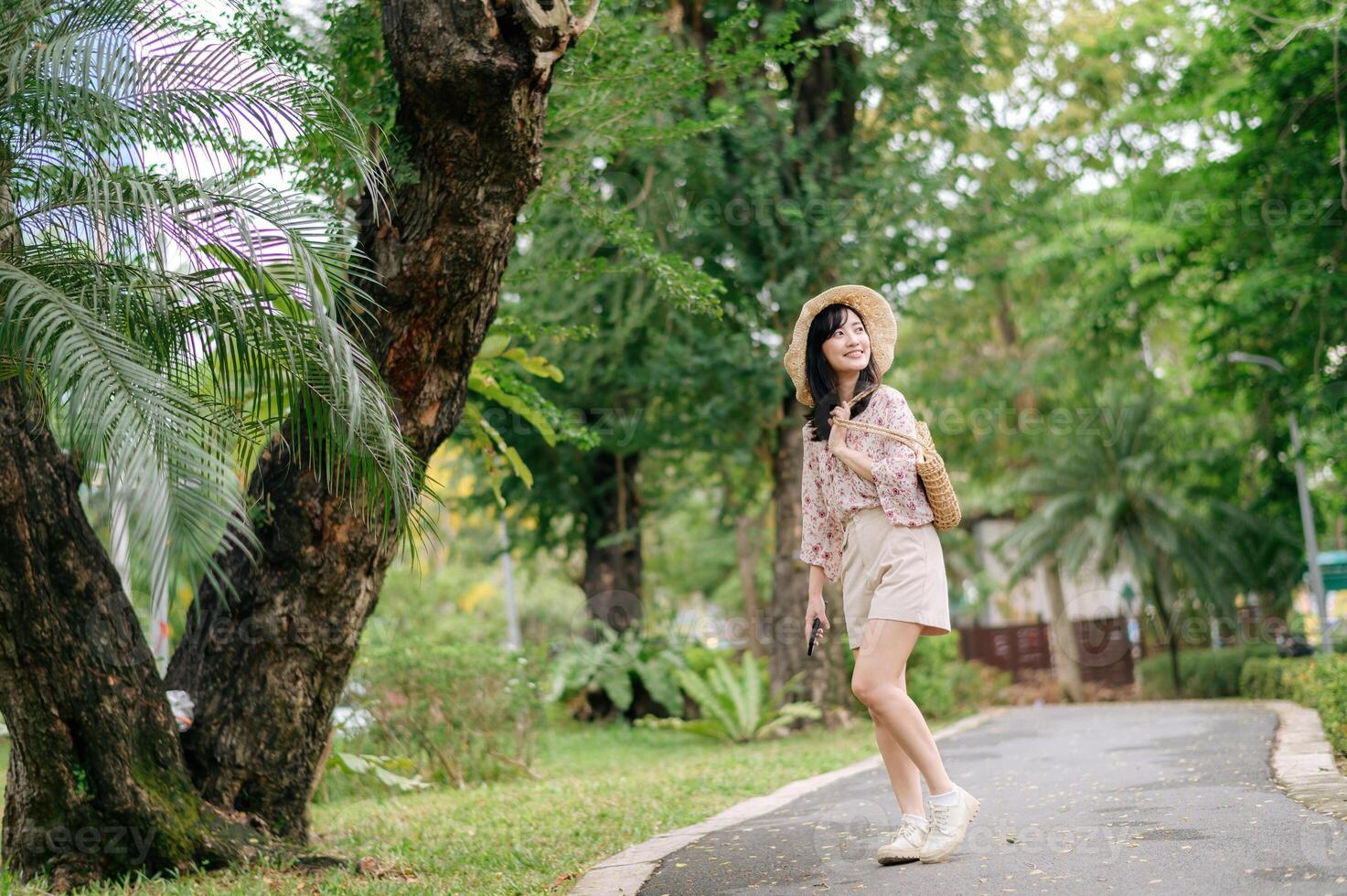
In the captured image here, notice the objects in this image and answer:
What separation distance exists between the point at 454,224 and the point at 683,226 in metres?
8.26

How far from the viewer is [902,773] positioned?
465 centimetres

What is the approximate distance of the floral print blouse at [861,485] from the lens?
4566mm

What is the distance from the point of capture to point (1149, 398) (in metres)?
23.0

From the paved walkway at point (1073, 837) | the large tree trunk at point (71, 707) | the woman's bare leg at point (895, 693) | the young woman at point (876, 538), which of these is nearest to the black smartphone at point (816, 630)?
the young woman at point (876, 538)

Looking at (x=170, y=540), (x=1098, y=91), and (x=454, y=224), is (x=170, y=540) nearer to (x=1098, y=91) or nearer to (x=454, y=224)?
(x=454, y=224)

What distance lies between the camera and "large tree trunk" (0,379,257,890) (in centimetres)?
516

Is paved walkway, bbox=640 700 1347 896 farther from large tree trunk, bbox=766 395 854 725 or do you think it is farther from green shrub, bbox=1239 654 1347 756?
Result: large tree trunk, bbox=766 395 854 725

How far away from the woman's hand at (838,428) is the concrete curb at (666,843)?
183 cm

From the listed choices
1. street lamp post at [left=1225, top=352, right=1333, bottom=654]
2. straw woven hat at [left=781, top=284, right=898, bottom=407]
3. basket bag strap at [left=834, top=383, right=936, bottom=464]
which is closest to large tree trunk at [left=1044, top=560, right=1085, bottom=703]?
street lamp post at [left=1225, top=352, right=1333, bottom=654]

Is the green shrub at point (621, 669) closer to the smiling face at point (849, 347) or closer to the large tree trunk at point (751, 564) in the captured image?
the large tree trunk at point (751, 564)

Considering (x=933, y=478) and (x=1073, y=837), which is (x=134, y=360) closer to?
(x=933, y=478)

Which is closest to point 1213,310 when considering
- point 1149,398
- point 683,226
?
point 683,226

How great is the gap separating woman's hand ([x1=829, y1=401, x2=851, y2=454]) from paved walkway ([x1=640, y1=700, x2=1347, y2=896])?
1574mm

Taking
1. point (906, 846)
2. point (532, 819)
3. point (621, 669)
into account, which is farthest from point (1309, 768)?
point (621, 669)
